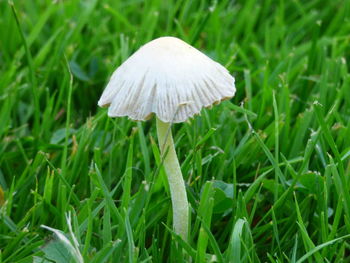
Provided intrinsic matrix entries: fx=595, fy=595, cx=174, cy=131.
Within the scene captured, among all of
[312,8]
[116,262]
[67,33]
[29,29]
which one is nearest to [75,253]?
[116,262]

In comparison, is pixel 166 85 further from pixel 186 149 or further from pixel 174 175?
pixel 186 149

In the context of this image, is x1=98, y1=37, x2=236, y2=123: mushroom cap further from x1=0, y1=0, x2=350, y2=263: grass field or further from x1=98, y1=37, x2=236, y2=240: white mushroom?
x1=0, y1=0, x2=350, y2=263: grass field

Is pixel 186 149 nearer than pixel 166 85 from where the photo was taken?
No

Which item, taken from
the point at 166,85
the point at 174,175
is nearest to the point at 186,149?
the point at 174,175

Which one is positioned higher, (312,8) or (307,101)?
(312,8)

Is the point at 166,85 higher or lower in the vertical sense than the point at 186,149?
higher

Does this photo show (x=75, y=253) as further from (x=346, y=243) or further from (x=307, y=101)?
(x=307, y=101)
